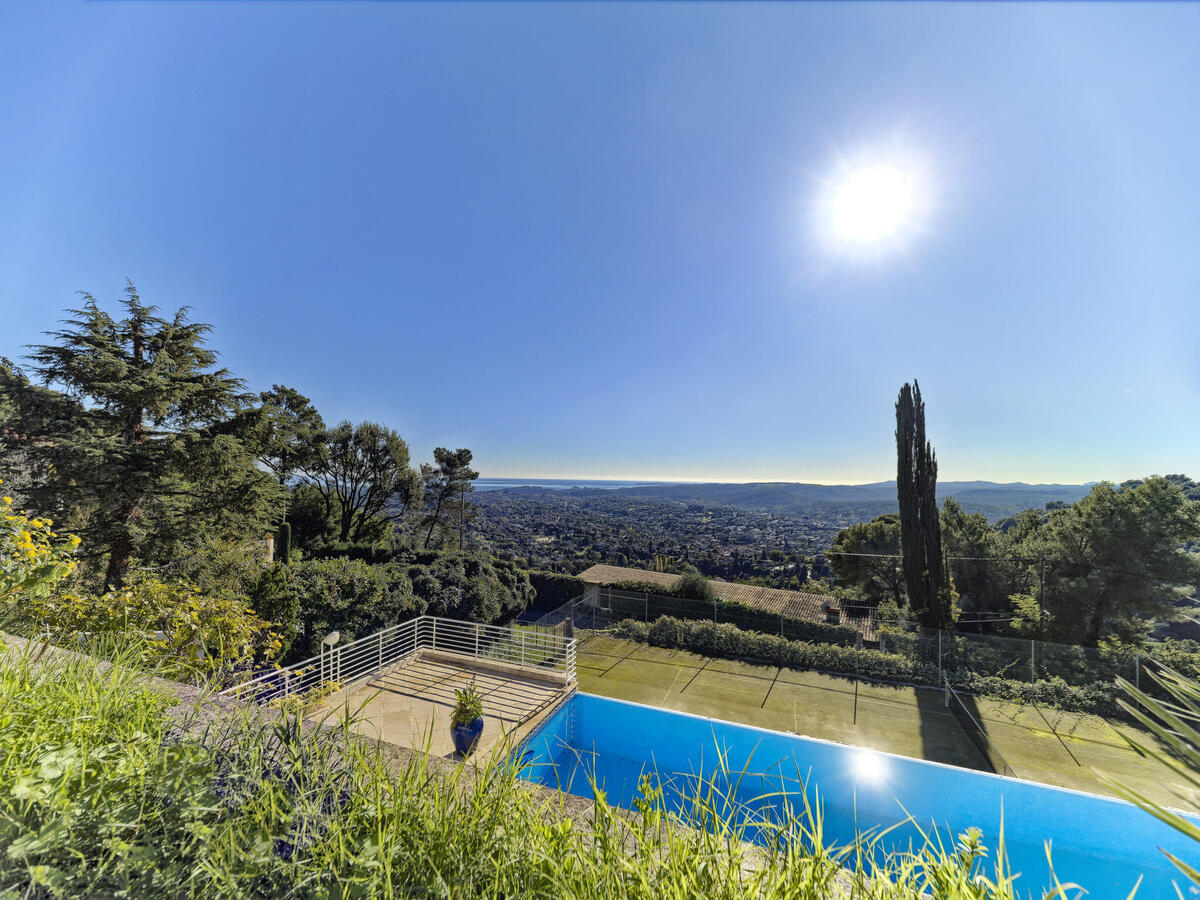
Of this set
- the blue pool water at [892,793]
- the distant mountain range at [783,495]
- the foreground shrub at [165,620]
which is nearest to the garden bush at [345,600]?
the foreground shrub at [165,620]

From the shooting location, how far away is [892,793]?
5309 millimetres

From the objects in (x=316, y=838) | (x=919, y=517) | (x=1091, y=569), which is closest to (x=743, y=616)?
(x=919, y=517)

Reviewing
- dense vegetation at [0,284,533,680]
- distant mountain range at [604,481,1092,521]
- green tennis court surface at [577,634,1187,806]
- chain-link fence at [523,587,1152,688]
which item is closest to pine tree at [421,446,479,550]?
dense vegetation at [0,284,533,680]

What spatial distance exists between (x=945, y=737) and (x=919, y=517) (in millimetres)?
6978

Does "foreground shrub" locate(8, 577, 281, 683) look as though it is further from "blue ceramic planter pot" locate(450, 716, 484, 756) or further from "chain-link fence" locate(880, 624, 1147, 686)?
"chain-link fence" locate(880, 624, 1147, 686)

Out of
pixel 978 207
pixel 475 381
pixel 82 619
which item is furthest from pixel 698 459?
pixel 82 619

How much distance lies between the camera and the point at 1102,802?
505 cm

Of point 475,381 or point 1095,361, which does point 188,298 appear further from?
point 1095,361

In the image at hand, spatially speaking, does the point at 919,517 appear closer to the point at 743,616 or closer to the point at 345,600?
the point at 743,616

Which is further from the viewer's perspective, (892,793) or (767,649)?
(767,649)

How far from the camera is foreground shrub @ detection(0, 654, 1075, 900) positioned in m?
1.01

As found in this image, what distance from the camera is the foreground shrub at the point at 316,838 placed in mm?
1015

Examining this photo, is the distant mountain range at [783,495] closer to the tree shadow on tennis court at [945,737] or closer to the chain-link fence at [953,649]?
the chain-link fence at [953,649]

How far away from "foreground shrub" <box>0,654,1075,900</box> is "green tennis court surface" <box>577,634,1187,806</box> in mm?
Answer: 6663
